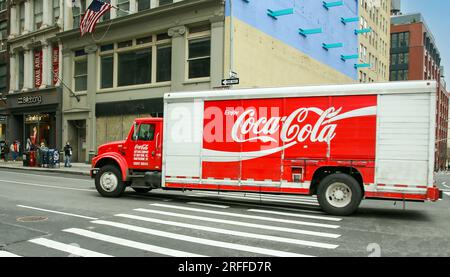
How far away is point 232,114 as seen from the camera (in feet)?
36.6

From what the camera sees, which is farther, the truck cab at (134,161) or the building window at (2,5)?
the building window at (2,5)

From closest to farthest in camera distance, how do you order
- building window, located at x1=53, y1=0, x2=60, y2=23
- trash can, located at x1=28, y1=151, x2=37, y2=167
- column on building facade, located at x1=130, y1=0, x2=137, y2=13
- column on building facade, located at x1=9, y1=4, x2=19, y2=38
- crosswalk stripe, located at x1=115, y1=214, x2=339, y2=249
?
crosswalk stripe, located at x1=115, y1=214, x2=339, y2=249 → column on building facade, located at x1=130, y1=0, x2=137, y2=13 → trash can, located at x1=28, y1=151, x2=37, y2=167 → building window, located at x1=53, y1=0, x2=60, y2=23 → column on building facade, located at x1=9, y1=4, x2=19, y2=38

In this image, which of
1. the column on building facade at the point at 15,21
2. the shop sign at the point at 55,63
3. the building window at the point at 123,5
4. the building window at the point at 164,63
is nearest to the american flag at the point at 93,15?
the building window at the point at 123,5

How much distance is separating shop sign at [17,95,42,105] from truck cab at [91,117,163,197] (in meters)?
22.3

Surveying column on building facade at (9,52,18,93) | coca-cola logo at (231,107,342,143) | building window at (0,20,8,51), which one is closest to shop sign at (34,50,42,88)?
column on building facade at (9,52,18,93)

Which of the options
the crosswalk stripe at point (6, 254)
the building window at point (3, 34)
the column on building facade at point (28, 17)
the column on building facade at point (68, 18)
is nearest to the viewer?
the crosswalk stripe at point (6, 254)

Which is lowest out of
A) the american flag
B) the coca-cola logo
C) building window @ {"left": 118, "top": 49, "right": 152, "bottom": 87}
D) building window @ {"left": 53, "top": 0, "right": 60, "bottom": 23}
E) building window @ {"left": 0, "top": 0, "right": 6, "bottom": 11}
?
the coca-cola logo

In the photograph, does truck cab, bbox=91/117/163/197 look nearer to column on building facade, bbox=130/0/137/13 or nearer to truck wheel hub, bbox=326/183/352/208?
truck wheel hub, bbox=326/183/352/208

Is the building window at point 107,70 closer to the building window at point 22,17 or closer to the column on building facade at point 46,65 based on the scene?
the column on building facade at point 46,65

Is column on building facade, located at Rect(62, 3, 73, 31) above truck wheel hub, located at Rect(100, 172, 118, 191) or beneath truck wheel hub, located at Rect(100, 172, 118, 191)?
above

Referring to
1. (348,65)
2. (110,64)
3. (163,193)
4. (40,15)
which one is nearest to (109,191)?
(163,193)

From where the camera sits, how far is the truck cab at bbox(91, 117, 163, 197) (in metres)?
12.4

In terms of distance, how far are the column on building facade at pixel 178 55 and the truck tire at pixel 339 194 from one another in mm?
15425

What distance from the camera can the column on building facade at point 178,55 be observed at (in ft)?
79.0
